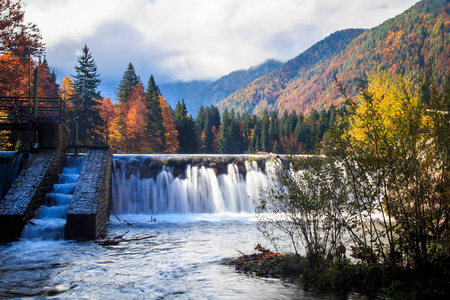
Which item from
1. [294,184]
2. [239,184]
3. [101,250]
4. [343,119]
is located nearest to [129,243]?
[101,250]

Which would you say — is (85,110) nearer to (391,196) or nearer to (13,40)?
(13,40)

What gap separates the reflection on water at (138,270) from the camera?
7277 millimetres

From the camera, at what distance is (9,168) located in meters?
17.4

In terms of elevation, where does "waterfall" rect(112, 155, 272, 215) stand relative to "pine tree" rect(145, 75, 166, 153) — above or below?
below

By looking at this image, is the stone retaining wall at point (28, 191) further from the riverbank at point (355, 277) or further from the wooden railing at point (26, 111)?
the riverbank at point (355, 277)

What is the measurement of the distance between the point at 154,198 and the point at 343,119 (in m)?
16.5

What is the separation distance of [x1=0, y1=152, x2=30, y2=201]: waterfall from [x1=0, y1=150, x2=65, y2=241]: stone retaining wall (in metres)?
1.44

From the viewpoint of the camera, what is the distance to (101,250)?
36.8 feet

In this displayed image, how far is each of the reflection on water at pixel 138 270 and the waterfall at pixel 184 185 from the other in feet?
21.4

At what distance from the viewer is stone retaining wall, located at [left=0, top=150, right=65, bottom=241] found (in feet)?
40.9

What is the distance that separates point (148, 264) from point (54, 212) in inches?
259

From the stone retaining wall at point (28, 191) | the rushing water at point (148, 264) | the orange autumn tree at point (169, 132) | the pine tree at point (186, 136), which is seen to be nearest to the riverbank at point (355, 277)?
the rushing water at point (148, 264)

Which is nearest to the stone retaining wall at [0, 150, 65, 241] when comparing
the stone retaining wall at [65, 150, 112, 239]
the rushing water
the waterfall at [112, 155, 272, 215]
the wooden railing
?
the rushing water

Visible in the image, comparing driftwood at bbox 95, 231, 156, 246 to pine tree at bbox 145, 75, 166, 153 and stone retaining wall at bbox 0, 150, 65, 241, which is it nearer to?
stone retaining wall at bbox 0, 150, 65, 241
